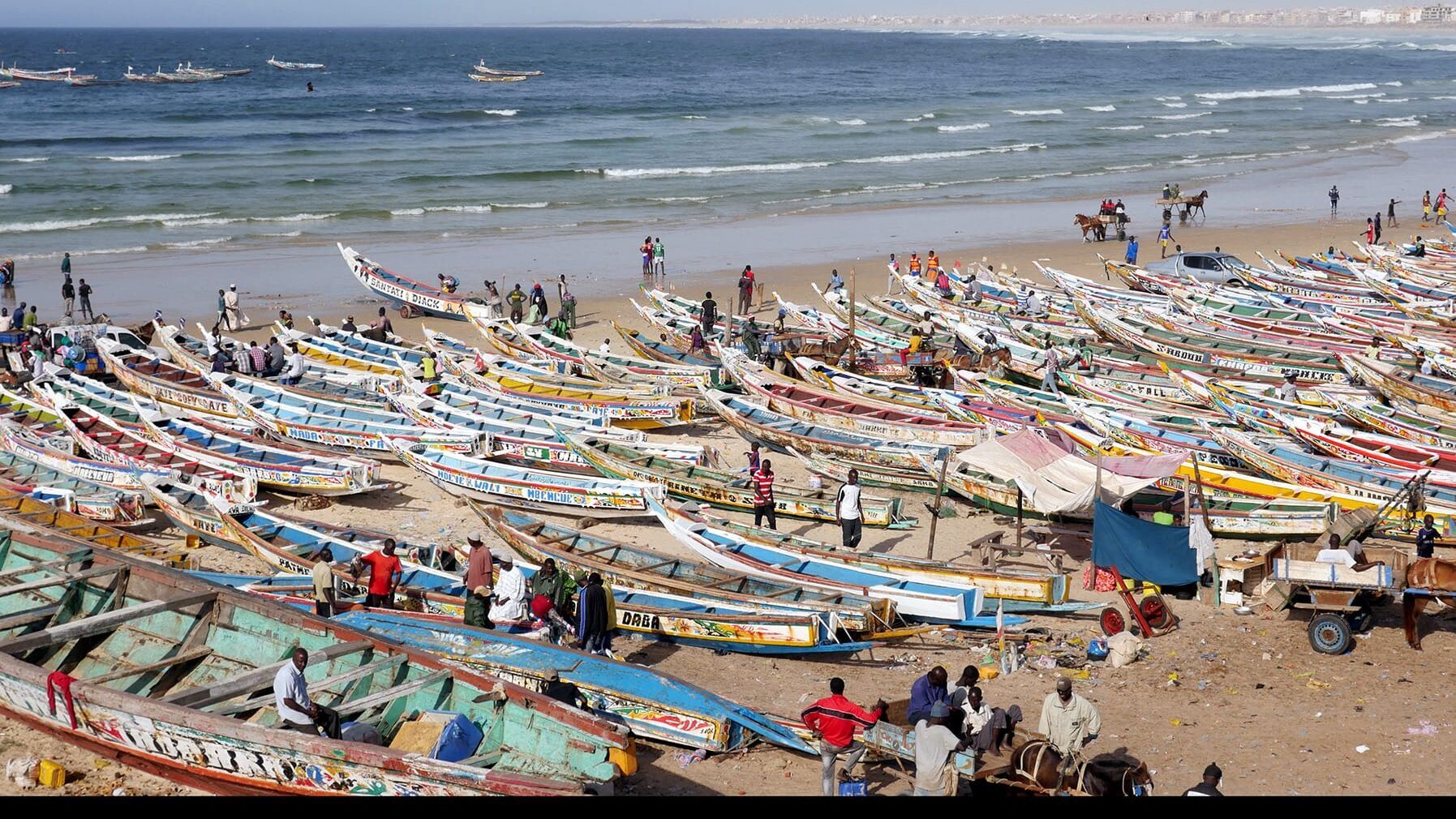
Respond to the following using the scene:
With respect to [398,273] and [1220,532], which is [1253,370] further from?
[398,273]

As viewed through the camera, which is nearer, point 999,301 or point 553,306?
point 999,301

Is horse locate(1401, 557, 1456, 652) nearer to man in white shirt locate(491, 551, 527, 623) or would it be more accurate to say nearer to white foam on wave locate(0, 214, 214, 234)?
man in white shirt locate(491, 551, 527, 623)

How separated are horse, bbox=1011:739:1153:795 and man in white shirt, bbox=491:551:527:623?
531 cm

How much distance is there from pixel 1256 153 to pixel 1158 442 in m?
51.2

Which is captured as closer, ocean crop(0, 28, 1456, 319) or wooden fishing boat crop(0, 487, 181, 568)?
wooden fishing boat crop(0, 487, 181, 568)

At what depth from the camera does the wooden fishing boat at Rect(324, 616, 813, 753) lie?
11305mm

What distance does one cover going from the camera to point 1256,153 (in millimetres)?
65438

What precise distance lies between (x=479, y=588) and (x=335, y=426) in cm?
886

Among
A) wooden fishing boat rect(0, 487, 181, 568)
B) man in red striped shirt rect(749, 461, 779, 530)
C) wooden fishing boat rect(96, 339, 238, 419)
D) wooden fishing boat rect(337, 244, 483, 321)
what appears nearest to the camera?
wooden fishing boat rect(0, 487, 181, 568)

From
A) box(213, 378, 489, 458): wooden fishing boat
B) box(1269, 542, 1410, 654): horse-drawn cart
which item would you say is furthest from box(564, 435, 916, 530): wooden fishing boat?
box(1269, 542, 1410, 654): horse-drawn cart

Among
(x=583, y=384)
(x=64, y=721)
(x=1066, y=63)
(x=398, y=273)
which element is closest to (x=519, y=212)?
(x=398, y=273)

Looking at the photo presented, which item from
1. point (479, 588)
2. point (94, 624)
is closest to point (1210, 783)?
point (479, 588)

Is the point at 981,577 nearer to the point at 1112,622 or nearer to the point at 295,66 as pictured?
the point at 1112,622

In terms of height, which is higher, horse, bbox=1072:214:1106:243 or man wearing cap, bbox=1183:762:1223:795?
horse, bbox=1072:214:1106:243
